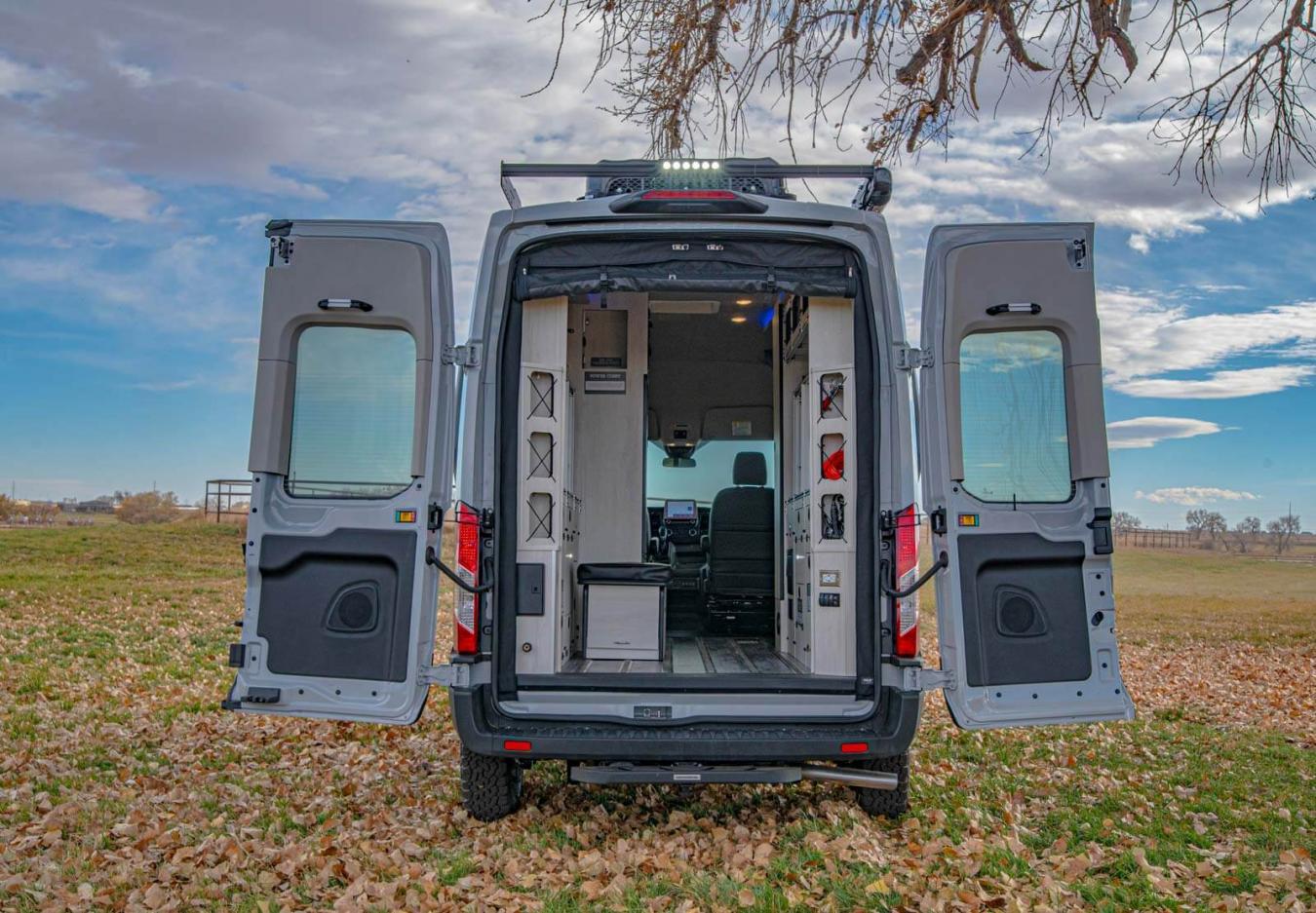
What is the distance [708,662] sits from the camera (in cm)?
626

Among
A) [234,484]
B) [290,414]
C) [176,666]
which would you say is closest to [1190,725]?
[290,414]

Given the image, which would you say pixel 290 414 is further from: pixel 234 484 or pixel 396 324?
pixel 234 484

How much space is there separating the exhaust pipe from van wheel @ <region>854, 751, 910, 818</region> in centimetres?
15

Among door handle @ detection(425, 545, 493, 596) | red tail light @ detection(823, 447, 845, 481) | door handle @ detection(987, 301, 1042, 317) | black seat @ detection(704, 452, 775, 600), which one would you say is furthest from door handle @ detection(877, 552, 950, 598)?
black seat @ detection(704, 452, 775, 600)

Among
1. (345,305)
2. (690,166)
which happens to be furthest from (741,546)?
(345,305)

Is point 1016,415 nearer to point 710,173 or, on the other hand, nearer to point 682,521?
point 710,173

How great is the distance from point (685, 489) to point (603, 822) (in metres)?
4.53

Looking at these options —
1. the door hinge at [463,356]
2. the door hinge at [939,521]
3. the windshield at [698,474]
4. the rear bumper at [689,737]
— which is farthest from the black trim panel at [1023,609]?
the windshield at [698,474]

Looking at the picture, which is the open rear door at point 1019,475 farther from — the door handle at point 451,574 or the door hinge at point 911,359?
the door handle at point 451,574

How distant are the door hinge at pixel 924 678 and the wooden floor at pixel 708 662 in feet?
2.63

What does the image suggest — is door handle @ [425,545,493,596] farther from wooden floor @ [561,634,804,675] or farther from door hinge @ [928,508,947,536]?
door hinge @ [928,508,947,536]

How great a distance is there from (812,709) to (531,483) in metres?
1.74

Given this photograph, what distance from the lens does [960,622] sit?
4.73 m

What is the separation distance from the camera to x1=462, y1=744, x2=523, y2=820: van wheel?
5.07 meters
